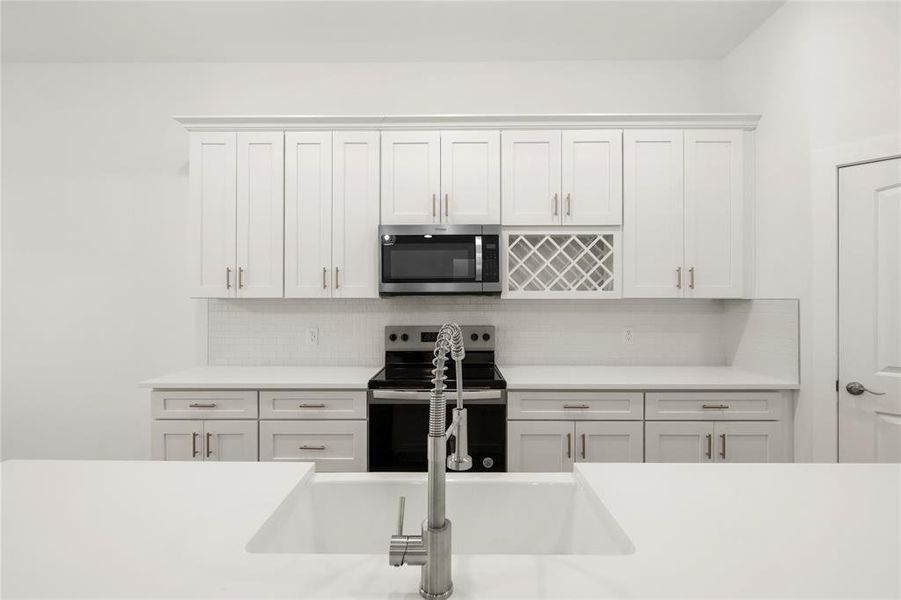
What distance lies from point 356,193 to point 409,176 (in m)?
0.33

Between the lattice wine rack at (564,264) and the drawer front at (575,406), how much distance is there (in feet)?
2.06

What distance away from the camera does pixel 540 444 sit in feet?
8.18

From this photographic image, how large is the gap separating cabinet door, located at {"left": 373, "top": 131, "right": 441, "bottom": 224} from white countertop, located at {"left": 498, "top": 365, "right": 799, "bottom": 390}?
3.52 feet

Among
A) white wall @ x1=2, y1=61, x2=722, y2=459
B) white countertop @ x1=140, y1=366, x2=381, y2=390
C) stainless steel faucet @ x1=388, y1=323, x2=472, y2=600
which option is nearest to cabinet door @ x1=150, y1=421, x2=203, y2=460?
white countertop @ x1=140, y1=366, x2=381, y2=390

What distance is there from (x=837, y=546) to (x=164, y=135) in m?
3.77

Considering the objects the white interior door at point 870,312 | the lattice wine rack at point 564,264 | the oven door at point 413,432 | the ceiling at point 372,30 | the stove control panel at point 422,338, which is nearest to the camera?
the white interior door at point 870,312

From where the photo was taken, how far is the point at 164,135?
312 centimetres

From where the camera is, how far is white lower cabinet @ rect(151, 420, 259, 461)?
2.50 meters

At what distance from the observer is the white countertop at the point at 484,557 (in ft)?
2.45

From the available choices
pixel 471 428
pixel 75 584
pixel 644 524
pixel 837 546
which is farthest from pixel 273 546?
pixel 471 428

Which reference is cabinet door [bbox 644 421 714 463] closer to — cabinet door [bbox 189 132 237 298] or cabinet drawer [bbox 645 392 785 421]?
cabinet drawer [bbox 645 392 785 421]

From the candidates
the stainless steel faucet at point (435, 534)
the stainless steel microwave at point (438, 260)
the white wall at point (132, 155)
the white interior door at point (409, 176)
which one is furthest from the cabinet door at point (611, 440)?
the white wall at point (132, 155)

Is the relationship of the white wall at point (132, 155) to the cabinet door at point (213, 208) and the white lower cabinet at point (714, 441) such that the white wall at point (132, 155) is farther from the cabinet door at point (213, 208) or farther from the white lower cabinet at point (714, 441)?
the white lower cabinet at point (714, 441)

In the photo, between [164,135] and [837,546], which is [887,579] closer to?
[837,546]
